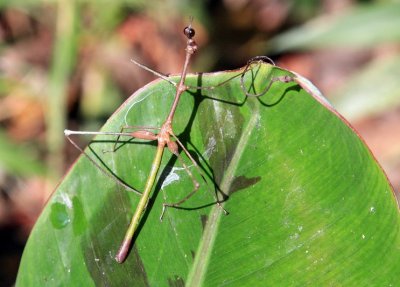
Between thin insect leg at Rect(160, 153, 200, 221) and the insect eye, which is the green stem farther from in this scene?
the insect eye

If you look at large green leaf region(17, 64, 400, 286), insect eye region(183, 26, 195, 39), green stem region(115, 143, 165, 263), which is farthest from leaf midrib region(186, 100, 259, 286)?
insect eye region(183, 26, 195, 39)

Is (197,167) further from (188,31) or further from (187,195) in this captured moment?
(188,31)

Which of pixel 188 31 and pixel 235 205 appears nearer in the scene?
pixel 235 205

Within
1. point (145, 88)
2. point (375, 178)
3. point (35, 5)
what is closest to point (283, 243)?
point (375, 178)

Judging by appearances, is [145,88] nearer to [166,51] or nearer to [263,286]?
[263,286]

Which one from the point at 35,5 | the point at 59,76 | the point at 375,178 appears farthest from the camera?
the point at 35,5

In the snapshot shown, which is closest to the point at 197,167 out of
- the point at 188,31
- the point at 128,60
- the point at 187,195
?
the point at 187,195

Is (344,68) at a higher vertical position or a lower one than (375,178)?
higher
